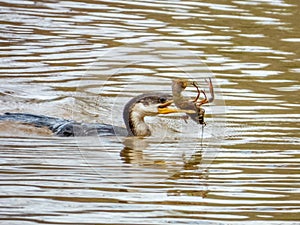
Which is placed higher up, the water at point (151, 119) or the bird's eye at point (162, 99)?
the bird's eye at point (162, 99)

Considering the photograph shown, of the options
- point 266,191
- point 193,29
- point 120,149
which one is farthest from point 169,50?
point 266,191

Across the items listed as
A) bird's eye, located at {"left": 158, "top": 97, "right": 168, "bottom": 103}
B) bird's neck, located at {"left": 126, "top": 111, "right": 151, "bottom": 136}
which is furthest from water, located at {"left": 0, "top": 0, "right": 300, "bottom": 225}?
bird's eye, located at {"left": 158, "top": 97, "right": 168, "bottom": 103}

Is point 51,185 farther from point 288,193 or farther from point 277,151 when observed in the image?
point 277,151

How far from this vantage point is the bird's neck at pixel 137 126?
412 inches

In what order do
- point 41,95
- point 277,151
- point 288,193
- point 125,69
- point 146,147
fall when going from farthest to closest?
point 125,69, point 41,95, point 146,147, point 277,151, point 288,193

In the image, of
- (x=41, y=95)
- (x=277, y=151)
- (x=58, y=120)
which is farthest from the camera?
(x=41, y=95)

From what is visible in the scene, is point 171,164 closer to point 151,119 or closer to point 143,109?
point 143,109

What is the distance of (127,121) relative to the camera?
10.5 m

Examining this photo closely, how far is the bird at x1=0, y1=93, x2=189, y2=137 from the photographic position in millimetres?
10305

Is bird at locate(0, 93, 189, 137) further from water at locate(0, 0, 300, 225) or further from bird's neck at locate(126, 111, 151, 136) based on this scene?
water at locate(0, 0, 300, 225)

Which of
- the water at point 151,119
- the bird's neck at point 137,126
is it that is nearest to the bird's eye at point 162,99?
the bird's neck at point 137,126

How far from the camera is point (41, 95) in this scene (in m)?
11.9

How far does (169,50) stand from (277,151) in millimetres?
5306

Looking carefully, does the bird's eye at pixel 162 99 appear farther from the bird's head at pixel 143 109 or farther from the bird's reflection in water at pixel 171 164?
the bird's reflection in water at pixel 171 164
